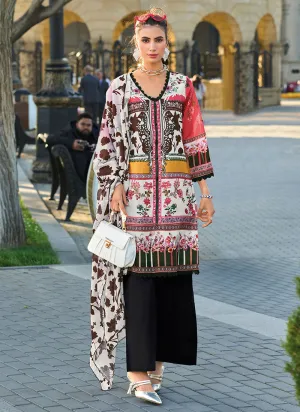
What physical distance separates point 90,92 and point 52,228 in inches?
686

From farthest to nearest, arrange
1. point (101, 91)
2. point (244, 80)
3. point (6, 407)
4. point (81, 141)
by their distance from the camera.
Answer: point (244, 80) → point (101, 91) → point (81, 141) → point (6, 407)

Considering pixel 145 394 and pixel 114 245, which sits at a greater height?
pixel 114 245

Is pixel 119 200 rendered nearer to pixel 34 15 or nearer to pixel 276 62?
pixel 34 15

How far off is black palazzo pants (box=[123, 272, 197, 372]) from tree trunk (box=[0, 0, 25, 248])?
16.9ft

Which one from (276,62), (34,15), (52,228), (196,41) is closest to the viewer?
(34,15)

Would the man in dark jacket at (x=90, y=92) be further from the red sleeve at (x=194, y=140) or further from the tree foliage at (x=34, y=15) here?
the red sleeve at (x=194, y=140)

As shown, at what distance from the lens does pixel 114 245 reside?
602 cm

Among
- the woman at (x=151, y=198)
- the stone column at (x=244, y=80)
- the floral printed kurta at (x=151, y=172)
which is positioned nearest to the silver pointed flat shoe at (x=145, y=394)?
the woman at (x=151, y=198)

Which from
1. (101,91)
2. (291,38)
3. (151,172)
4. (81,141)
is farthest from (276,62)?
(151,172)

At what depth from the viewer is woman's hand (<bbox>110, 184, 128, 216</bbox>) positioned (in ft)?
19.9

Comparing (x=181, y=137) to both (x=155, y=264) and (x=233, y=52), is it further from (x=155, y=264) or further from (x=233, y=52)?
(x=233, y=52)

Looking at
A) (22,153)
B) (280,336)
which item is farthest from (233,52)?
(280,336)

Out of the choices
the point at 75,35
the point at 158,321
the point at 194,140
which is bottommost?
the point at 158,321

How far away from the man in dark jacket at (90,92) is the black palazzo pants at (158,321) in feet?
77.8
